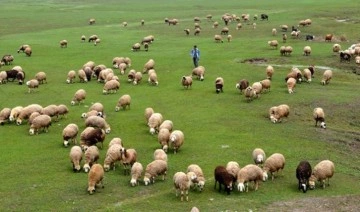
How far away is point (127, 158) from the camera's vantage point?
21500 millimetres

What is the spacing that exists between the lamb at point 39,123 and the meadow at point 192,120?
60cm

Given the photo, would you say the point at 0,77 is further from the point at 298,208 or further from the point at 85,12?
the point at 85,12

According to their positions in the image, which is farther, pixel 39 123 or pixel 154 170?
pixel 39 123

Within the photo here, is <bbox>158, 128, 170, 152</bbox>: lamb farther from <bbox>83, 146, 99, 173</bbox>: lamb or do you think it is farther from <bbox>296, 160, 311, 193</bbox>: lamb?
<bbox>296, 160, 311, 193</bbox>: lamb

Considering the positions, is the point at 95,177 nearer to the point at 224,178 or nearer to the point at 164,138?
the point at 224,178

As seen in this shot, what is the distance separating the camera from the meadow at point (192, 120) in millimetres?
19297

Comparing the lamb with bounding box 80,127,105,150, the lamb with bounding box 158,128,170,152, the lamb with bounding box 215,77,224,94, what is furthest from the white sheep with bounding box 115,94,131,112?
the lamb with bounding box 158,128,170,152

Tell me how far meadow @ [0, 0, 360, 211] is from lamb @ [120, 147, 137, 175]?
501mm

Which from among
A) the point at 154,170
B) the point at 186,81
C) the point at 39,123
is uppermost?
the point at 186,81

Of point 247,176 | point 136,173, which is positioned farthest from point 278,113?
point 136,173

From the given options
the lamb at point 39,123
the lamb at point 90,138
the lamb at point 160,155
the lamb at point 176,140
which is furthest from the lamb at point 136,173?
the lamb at point 39,123

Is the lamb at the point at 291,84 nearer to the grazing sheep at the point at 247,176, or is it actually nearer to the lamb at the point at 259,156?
the lamb at the point at 259,156

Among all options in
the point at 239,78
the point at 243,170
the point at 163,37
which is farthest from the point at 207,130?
the point at 163,37

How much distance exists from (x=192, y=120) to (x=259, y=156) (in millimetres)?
7741
